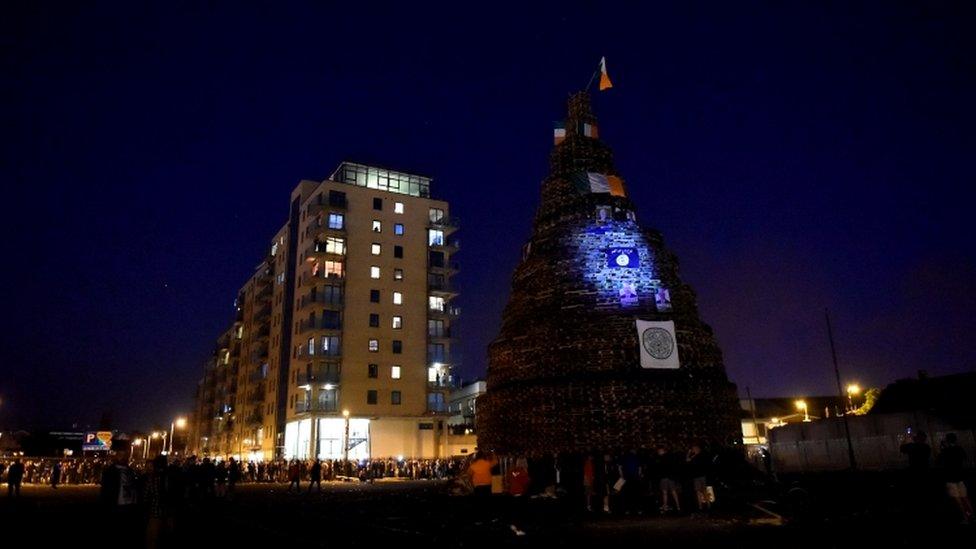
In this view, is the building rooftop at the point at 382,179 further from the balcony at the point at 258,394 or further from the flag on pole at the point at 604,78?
the flag on pole at the point at 604,78

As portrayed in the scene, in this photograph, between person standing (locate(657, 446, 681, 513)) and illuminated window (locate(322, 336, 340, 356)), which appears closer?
person standing (locate(657, 446, 681, 513))

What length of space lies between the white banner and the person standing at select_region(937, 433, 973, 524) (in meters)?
13.0

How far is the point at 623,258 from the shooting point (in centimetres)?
2723

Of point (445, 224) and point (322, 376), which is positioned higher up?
point (445, 224)

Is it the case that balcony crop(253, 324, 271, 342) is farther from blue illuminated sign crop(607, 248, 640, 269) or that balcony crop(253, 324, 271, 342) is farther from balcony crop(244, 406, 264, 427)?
blue illuminated sign crop(607, 248, 640, 269)

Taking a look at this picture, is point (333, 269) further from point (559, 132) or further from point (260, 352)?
point (559, 132)

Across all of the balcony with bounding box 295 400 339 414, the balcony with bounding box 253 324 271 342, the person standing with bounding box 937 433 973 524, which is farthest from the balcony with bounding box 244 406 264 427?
the person standing with bounding box 937 433 973 524

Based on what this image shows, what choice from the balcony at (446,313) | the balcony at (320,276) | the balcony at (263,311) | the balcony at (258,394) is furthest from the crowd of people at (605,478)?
the balcony at (263,311)

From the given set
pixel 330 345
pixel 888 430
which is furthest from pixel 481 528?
pixel 330 345

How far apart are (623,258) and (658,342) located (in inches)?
154

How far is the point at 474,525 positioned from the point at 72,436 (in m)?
171

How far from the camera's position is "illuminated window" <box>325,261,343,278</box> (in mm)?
64000

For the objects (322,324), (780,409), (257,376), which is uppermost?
(322,324)

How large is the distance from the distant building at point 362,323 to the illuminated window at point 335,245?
11 cm
